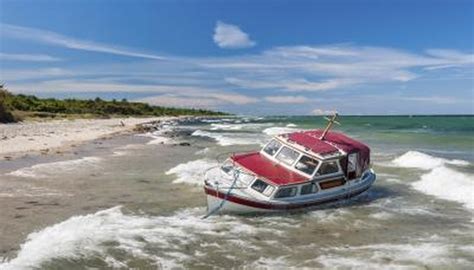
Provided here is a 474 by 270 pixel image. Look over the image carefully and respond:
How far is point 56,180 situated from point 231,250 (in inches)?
544

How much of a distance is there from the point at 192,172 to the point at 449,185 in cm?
1301

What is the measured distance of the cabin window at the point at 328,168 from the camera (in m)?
21.8

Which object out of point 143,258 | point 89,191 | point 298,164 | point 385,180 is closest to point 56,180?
point 89,191

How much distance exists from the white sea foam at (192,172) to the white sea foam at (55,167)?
5.26m

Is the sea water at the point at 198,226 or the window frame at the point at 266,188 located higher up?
the window frame at the point at 266,188

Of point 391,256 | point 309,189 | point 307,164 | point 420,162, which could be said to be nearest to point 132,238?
point 391,256

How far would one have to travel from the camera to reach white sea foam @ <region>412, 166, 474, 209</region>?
24.3 m

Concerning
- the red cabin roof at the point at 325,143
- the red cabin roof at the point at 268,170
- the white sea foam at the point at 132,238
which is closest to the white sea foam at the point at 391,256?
the white sea foam at the point at 132,238

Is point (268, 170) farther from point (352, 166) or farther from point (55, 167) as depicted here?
point (55, 167)

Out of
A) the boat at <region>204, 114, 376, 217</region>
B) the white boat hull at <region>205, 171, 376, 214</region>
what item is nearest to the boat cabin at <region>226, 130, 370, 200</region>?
the boat at <region>204, 114, 376, 217</region>

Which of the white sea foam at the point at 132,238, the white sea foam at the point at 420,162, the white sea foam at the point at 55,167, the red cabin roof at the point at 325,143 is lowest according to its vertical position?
the white sea foam at the point at 132,238

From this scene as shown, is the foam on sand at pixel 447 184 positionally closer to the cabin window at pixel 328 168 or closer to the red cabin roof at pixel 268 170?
the cabin window at pixel 328 168

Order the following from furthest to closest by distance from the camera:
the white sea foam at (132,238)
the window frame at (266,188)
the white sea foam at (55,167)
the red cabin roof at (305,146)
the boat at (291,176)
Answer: the white sea foam at (55,167) → the red cabin roof at (305,146) → the window frame at (266,188) → the boat at (291,176) → the white sea foam at (132,238)

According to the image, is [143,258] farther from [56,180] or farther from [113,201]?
[56,180]
